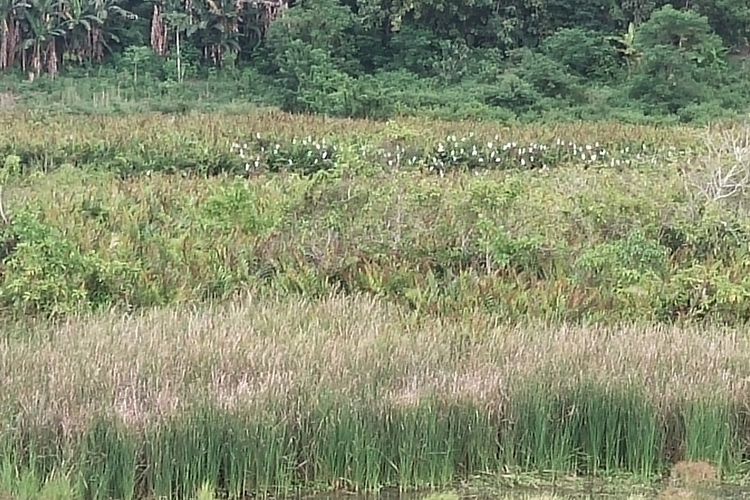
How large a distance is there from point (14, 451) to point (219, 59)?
29.6 meters

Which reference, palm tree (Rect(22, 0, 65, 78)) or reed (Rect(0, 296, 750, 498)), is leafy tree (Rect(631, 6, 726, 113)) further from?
reed (Rect(0, 296, 750, 498))

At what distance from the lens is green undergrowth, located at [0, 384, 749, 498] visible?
18.6 ft

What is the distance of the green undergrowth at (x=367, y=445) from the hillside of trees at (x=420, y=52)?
20.7 m

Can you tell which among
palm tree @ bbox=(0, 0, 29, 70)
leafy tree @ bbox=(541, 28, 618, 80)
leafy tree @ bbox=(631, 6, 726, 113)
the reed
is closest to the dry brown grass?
the reed

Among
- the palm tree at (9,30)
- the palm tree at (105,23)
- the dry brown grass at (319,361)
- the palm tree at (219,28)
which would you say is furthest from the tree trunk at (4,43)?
the dry brown grass at (319,361)

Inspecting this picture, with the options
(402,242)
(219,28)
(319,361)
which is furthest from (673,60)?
(319,361)

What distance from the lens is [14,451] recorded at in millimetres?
5621

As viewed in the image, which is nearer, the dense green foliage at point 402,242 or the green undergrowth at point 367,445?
the green undergrowth at point 367,445

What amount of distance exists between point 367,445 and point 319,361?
88 centimetres

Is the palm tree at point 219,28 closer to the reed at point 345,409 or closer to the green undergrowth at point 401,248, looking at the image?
the green undergrowth at point 401,248

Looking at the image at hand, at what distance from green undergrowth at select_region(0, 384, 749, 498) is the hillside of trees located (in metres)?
20.7

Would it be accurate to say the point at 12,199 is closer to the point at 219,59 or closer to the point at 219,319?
the point at 219,319

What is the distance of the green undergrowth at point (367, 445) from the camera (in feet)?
18.6

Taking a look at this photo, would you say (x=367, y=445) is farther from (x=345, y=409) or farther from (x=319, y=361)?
(x=319, y=361)
